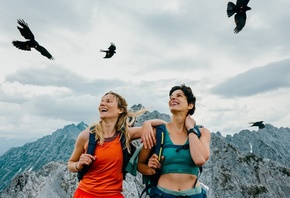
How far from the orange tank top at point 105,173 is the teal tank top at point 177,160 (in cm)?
82

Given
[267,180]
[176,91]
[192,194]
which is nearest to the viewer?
[192,194]

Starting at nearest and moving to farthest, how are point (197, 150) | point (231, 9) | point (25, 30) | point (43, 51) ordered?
point (197, 150), point (25, 30), point (43, 51), point (231, 9)

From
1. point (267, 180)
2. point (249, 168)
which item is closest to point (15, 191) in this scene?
point (249, 168)

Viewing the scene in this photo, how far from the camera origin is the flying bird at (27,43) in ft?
35.8

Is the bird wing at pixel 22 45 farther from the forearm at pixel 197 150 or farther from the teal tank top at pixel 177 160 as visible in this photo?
the forearm at pixel 197 150

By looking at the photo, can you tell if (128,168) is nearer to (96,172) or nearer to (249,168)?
(96,172)

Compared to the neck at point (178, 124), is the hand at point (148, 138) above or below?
below

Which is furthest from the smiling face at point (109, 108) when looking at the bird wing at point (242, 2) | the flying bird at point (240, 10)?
the bird wing at point (242, 2)

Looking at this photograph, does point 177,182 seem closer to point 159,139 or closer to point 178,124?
point 159,139

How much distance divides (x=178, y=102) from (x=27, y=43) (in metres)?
8.08

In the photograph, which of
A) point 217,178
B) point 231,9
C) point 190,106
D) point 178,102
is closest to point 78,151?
point 178,102

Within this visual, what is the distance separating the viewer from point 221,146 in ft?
107

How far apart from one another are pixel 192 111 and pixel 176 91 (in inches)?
18.9

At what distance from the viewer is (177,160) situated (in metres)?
5.50
